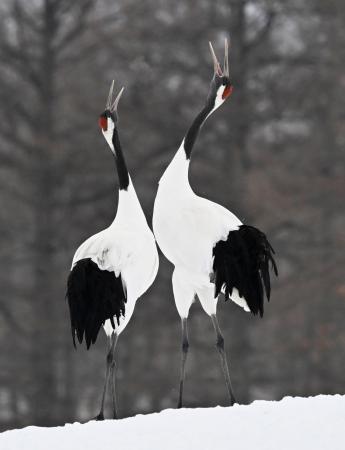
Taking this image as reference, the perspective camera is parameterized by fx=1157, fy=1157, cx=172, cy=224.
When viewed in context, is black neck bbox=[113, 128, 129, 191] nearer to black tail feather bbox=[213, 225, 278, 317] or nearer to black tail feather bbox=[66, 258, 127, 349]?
black tail feather bbox=[66, 258, 127, 349]

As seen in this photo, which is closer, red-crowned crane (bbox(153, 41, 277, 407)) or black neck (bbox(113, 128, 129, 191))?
red-crowned crane (bbox(153, 41, 277, 407))

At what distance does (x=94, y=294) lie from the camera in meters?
9.51

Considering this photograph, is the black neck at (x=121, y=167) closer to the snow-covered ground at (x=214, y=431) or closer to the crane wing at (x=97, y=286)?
the crane wing at (x=97, y=286)

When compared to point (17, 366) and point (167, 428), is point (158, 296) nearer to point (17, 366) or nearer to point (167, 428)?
point (17, 366)

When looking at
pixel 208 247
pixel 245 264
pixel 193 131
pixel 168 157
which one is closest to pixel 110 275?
pixel 208 247

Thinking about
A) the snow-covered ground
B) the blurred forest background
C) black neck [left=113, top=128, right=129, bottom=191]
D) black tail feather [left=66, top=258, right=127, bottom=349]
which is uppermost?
the blurred forest background

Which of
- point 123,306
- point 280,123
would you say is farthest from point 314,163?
point 123,306

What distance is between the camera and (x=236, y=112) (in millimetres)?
25453

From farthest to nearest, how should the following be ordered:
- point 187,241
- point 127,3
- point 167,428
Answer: point 127,3
point 187,241
point 167,428

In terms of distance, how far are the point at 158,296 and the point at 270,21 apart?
6.75 meters

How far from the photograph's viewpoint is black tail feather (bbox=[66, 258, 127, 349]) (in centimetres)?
945

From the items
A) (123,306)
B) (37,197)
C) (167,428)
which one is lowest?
(167,428)

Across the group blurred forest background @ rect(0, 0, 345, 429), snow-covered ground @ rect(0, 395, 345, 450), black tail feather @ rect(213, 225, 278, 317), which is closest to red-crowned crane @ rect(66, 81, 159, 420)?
black tail feather @ rect(213, 225, 278, 317)

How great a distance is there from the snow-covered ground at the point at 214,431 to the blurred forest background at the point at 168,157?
16907 mm
